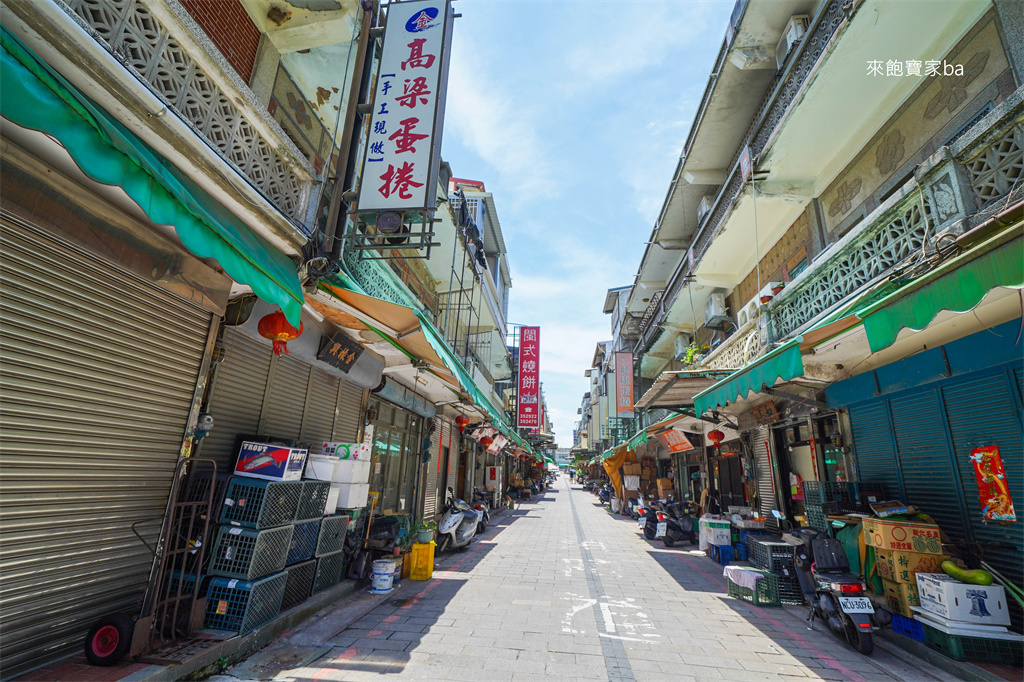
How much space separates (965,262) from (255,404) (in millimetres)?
8160

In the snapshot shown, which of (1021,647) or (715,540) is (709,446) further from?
(1021,647)

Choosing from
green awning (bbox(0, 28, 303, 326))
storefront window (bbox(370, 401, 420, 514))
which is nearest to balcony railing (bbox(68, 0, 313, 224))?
green awning (bbox(0, 28, 303, 326))

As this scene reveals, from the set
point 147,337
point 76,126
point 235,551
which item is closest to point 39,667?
point 235,551

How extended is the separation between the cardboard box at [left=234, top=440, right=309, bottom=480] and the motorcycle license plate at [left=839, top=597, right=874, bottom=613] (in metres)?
7.20

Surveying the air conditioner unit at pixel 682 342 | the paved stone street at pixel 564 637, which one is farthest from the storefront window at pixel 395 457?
the air conditioner unit at pixel 682 342

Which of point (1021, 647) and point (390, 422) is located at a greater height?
point (390, 422)

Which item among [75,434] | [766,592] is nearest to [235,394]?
[75,434]

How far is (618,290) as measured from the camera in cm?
3512

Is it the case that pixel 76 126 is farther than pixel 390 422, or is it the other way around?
pixel 390 422

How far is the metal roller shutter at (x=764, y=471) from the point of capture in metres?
11.6

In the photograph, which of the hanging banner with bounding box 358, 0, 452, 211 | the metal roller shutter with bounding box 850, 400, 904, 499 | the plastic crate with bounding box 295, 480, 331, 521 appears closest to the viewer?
the plastic crate with bounding box 295, 480, 331, 521

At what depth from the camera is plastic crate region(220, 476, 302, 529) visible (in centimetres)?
496

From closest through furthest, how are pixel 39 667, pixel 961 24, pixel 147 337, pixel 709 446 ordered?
pixel 39 667 → pixel 147 337 → pixel 961 24 → pixel 709 446

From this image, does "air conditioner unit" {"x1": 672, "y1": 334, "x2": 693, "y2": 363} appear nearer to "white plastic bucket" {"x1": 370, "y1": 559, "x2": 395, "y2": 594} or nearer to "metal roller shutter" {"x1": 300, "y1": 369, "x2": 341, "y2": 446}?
"metal roller shutter" {"x1": 300, "y1": 369, "x2": 341, "y2": 446}
